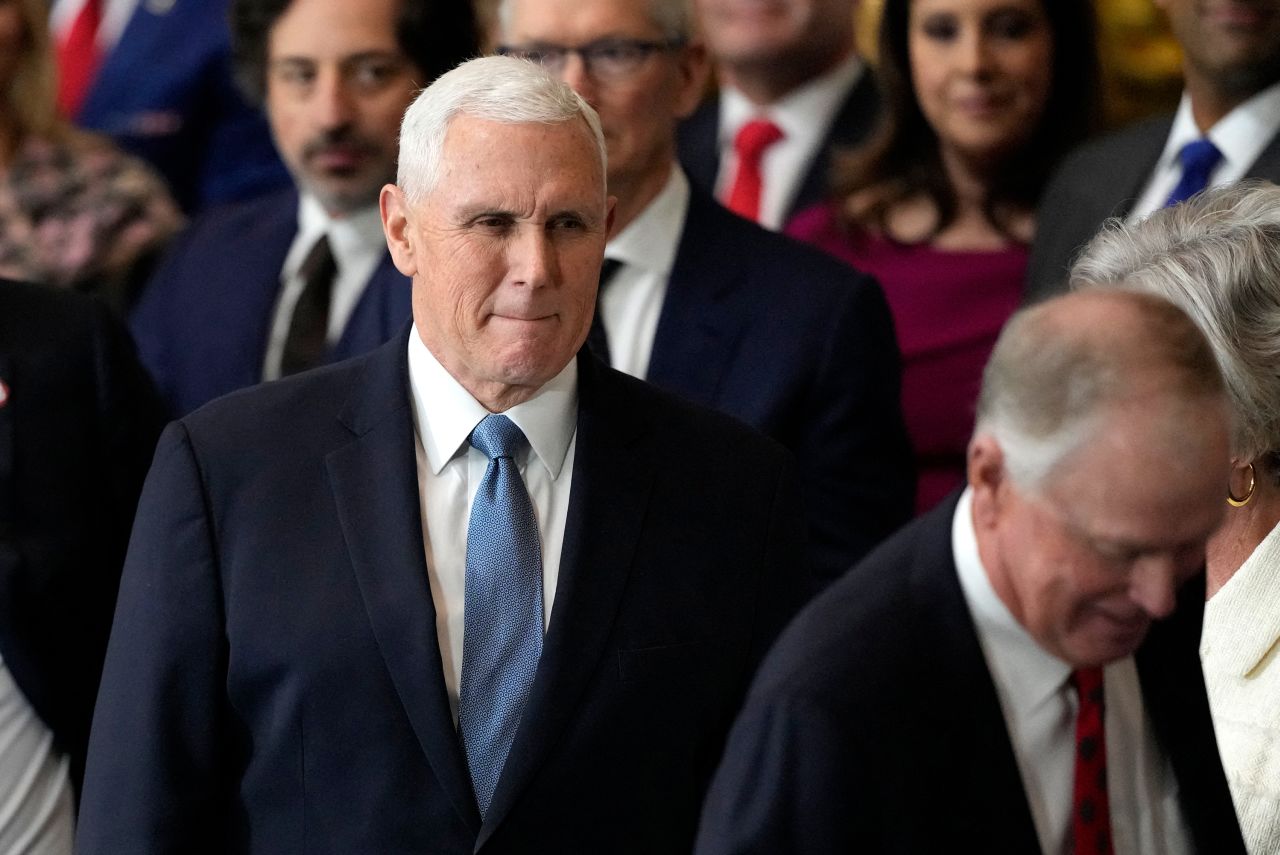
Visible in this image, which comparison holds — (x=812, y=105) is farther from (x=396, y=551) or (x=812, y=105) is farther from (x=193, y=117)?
(x=396, y=551)

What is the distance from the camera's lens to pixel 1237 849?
207cm

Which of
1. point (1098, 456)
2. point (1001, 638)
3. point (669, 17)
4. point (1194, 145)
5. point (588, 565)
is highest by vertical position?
point (669, 17)

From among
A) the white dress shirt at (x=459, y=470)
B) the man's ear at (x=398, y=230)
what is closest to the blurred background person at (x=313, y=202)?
the man's ear at (x=398, y=230)

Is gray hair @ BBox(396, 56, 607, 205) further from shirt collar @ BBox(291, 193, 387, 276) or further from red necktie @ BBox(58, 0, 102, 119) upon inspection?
red necktie @ BBox(58, 0, 102, 119)

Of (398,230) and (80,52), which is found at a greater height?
(398,230)

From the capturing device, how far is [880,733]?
1833mm

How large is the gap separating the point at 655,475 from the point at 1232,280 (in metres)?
0.78

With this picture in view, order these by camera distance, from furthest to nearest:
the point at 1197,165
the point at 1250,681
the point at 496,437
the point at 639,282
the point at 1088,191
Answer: the point at 1088,191, the point at 1197,165, the point at 639,282, the point at 1250,681, the point at 496,437

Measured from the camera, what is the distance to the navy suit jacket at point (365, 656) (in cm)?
234

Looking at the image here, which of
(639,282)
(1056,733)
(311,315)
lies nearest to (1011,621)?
(1056,733)

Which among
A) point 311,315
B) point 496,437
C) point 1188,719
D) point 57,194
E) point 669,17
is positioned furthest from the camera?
point 57,194

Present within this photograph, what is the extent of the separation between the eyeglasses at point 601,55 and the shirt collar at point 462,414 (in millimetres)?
1091

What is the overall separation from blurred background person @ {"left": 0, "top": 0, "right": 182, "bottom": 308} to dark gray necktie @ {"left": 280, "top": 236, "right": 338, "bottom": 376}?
500 mm

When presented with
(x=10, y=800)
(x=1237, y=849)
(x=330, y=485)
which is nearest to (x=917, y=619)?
(x=1237, y=849)
